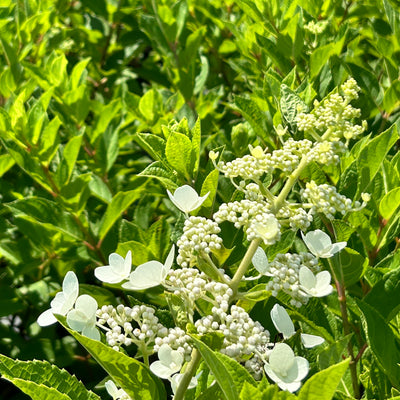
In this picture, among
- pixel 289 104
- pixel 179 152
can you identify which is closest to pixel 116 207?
pixel 179 152

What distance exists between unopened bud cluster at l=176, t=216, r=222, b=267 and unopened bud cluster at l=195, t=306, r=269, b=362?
0.38 feet

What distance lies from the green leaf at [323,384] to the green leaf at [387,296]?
1.57ft

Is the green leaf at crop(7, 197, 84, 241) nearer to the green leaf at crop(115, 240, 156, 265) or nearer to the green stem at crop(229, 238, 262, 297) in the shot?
the green leaf at crop(115, 240, 156, 265)

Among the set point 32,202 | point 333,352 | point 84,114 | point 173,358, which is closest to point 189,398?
point 173,358

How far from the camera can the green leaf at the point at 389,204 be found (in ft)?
4.91

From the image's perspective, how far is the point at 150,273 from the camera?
111cm

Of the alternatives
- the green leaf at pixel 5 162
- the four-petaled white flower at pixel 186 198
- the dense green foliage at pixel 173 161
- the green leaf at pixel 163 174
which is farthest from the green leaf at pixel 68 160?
the four-petaled white flower at pixel 186 198

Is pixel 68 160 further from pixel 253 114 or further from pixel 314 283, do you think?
pixel 314 283

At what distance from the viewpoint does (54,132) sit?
2105mm

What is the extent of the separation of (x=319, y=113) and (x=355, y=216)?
0.39 meters

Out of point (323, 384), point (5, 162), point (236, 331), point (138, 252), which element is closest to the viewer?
point (323, 384)

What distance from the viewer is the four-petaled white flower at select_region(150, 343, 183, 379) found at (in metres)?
1.06

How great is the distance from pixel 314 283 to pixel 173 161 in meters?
0.53

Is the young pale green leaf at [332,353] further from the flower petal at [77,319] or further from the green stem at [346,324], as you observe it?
the flower petal at [77,319]
